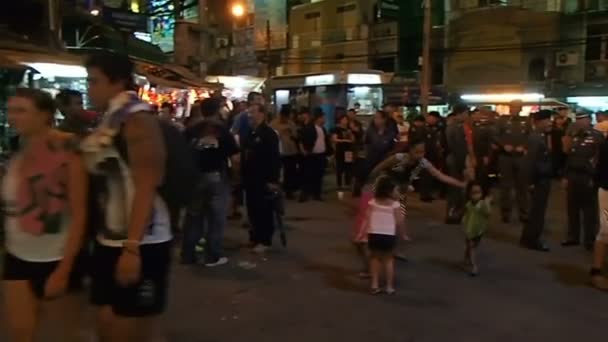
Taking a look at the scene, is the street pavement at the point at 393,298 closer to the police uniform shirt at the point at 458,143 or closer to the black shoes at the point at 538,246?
the black shoes at the point at 538,246

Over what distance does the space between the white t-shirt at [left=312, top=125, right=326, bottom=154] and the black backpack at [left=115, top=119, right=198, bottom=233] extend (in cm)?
1017

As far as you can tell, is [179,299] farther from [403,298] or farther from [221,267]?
[403,298]

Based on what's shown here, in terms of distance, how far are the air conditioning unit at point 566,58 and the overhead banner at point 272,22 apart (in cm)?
2204

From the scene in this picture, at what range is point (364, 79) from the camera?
21438mm

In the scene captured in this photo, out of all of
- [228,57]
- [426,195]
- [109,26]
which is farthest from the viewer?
[228,57]

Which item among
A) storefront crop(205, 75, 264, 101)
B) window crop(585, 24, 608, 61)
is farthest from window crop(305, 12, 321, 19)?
storefront crop(205, 75, 264, 101)

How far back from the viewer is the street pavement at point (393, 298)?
546cm

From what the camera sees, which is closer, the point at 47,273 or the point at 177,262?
the point at 47,273

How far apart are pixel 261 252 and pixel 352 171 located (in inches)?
260

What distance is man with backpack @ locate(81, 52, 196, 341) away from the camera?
3.06m

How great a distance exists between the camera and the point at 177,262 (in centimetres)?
766

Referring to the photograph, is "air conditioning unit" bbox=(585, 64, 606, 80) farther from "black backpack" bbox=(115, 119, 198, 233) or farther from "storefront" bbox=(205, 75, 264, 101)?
"black backpack" bbox=(115, 119, 198, 233)

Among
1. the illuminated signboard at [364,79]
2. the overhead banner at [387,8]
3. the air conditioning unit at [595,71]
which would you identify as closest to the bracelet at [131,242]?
the illuminated signboard at [364,79]

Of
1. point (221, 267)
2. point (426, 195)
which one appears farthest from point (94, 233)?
point (426, 195)
